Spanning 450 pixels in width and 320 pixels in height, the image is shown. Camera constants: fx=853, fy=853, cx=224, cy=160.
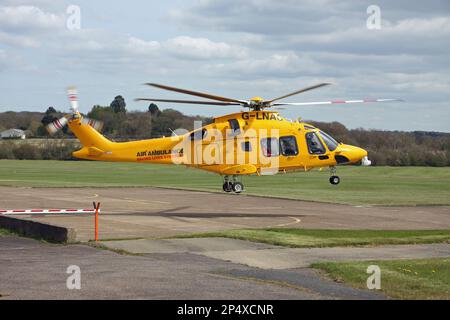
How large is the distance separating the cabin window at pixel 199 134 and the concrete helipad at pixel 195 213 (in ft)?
11.6

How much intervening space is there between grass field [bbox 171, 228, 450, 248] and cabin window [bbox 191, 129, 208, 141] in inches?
212

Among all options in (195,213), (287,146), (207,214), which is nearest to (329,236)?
(287,146)

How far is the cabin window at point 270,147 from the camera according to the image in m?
35.2

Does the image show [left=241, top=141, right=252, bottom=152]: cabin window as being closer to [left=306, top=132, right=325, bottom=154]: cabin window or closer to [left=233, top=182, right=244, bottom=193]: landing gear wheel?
[left=233, top=182, right=244, bottom=193]: landing gear wheel

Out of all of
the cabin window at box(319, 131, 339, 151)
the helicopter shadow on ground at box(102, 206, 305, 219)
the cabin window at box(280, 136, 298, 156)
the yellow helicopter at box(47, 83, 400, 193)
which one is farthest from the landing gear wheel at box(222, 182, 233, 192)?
the cabin window at box(319, 131, 339, 151)

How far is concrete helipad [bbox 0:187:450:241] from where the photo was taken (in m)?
33.6

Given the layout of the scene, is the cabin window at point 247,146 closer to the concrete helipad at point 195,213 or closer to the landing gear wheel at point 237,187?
the landing gear wheel at point 237,187

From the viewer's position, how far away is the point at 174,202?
1930 inches

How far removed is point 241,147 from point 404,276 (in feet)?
50.8

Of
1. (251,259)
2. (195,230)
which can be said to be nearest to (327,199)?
(195,230)

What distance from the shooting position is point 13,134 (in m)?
130

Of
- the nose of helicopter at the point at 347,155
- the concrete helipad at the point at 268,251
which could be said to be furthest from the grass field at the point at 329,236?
the nose of helicopter at the point at 347,155

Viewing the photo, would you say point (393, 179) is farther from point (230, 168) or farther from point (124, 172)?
point (230, 168)

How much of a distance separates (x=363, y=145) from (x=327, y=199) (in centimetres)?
4086
